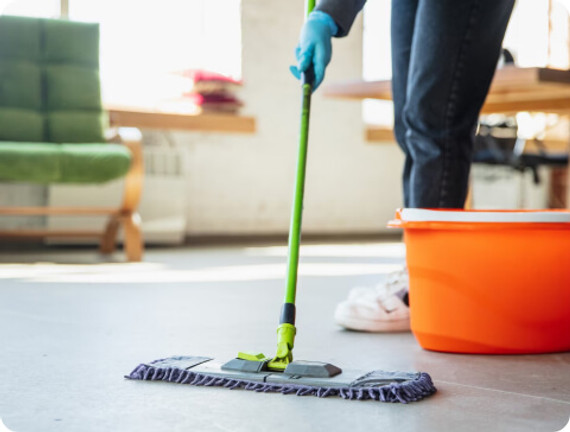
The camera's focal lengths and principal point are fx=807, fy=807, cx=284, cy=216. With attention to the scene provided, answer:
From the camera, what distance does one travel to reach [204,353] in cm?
131

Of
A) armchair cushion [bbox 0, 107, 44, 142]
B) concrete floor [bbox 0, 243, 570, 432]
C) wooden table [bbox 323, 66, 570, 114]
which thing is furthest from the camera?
armchair cushion [bbox 0, 107, 44, 142]

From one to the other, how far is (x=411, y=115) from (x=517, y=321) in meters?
0.42

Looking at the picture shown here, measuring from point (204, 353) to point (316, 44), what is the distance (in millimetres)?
524

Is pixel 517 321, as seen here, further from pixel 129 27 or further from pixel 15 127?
pixel 129 27

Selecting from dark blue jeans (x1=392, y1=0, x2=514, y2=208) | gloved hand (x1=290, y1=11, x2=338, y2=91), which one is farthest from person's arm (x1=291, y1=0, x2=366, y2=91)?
dark blue jeans (x1=392, y1=0, x2=514, y2=208)

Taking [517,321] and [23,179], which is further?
[23,179]

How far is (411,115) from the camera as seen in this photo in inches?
58.9

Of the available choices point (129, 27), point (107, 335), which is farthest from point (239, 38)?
point (107, 335)

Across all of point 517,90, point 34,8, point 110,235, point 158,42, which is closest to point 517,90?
point 517,90

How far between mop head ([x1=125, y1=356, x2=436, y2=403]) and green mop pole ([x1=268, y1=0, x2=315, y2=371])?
0.13 feet

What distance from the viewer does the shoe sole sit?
1558 millimetres

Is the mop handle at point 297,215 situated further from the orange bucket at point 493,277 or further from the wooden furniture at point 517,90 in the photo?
the wooden furniture at point 517,90

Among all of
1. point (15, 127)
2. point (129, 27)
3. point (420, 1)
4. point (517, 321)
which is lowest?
point (517, 321)

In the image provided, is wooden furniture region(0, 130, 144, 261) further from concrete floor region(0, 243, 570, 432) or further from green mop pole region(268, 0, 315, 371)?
green mop pole region(268, 0, 315, 371)
